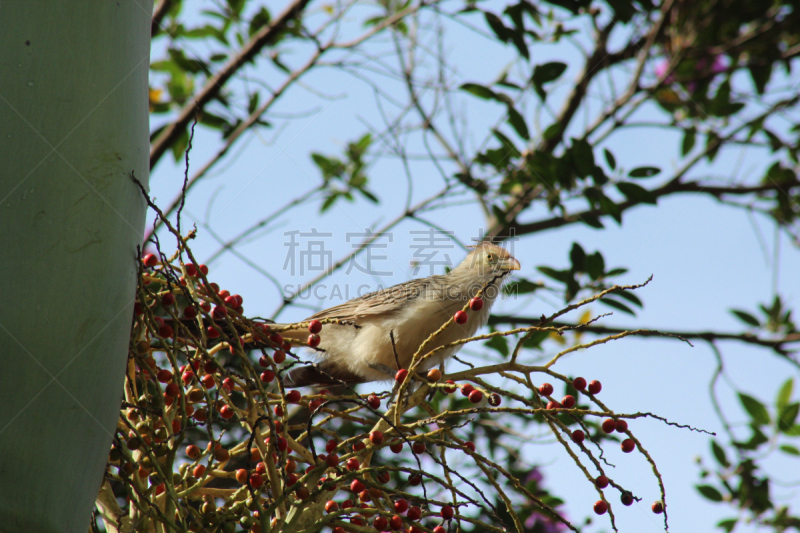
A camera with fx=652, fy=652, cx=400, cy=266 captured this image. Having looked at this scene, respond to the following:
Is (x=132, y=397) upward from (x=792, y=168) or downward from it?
downward

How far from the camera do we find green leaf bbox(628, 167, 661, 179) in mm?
3838

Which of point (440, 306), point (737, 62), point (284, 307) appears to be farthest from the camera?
point (737, 62)

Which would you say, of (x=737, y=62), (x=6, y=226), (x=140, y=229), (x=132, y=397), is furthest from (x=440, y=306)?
(x=737, y=62)

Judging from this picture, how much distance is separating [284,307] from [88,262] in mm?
3017

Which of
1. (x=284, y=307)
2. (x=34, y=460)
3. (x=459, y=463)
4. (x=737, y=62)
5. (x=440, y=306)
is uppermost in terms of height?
(x=737, y=62)

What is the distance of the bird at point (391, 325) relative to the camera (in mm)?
3416

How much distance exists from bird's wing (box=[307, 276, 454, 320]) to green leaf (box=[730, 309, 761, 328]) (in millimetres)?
2314

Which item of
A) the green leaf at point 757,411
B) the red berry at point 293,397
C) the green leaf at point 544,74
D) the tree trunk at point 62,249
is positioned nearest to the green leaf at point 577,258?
the green leaf at point 544,74

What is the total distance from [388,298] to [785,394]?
2.74m

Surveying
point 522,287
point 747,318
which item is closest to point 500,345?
point 522,287

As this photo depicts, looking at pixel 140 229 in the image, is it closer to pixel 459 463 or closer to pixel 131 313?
pixel 131 313

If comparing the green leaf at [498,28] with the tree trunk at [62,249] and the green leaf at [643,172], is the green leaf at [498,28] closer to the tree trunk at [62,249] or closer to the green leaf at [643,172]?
the green leaf at [643,172]

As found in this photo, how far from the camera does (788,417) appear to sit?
418 centimetres

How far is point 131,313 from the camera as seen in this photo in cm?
138
